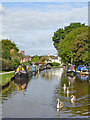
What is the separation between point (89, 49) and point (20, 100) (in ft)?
137

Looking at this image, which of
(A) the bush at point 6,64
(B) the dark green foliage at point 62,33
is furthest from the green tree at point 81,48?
(B) the dark green foliage at point 62,33

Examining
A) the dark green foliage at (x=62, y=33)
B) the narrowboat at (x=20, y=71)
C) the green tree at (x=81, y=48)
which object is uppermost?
the dark green foliage at (x=62, y=33)

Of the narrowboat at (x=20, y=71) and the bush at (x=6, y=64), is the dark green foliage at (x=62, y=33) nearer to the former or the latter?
→ the bush at (x=6, y=64)

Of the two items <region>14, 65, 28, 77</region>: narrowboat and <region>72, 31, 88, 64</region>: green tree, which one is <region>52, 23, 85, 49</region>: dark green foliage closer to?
<region>72, 31, 88, 64</region>: green tree

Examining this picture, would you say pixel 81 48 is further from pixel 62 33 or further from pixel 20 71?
pixel 62 33

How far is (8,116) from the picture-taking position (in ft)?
55.5

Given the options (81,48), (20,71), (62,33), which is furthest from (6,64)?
(62,33)

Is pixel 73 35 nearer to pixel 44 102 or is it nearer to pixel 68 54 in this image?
pixel 68 54

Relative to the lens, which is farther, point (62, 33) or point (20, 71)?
point (62, 33)

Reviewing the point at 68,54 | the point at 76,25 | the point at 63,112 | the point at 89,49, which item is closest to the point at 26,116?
the point at 63,112

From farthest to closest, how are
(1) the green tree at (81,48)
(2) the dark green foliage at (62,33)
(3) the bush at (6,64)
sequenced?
(2) the dark green foliage at (62,33), (1) the green tree at (81,48), (3) the bush at (6,64)

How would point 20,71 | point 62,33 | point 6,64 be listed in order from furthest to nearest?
1. point 62,33
2. point 6,64
3. point 20,71

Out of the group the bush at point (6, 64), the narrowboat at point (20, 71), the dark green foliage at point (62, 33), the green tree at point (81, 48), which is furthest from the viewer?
the dark green foliage at point (62, 33)

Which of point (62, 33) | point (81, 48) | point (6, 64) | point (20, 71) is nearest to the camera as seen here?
point (20, 71)
